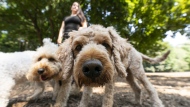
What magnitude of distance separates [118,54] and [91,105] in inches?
64.8

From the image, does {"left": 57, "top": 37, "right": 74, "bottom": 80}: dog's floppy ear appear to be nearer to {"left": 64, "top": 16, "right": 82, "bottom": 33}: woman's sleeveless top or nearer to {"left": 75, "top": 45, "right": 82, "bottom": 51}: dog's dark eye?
{"left": 75, "top": 45, "right": 82, "bottom": 51}: dog's dark eye

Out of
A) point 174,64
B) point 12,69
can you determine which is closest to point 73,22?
point 12,69

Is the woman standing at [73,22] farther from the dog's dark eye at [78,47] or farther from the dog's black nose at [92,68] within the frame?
the dog's black nose at [92,68]

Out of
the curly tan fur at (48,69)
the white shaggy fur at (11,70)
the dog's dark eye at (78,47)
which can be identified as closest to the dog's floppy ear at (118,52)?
the dog's dark eye at (78,47)

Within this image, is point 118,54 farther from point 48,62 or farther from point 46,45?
point 46,45

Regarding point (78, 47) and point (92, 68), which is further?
point (78, 47)

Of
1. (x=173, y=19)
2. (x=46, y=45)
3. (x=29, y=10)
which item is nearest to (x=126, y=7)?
(x=173, y=19)

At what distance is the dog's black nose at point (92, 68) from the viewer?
2350 millimetres

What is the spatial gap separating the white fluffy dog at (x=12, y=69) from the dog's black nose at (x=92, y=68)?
5.40ft

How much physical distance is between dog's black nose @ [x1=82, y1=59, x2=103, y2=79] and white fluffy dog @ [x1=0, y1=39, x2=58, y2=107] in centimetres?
164

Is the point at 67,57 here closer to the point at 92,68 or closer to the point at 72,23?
the point at 92,68

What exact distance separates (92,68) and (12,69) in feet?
6.91

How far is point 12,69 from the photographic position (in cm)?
380

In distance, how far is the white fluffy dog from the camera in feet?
11.6
